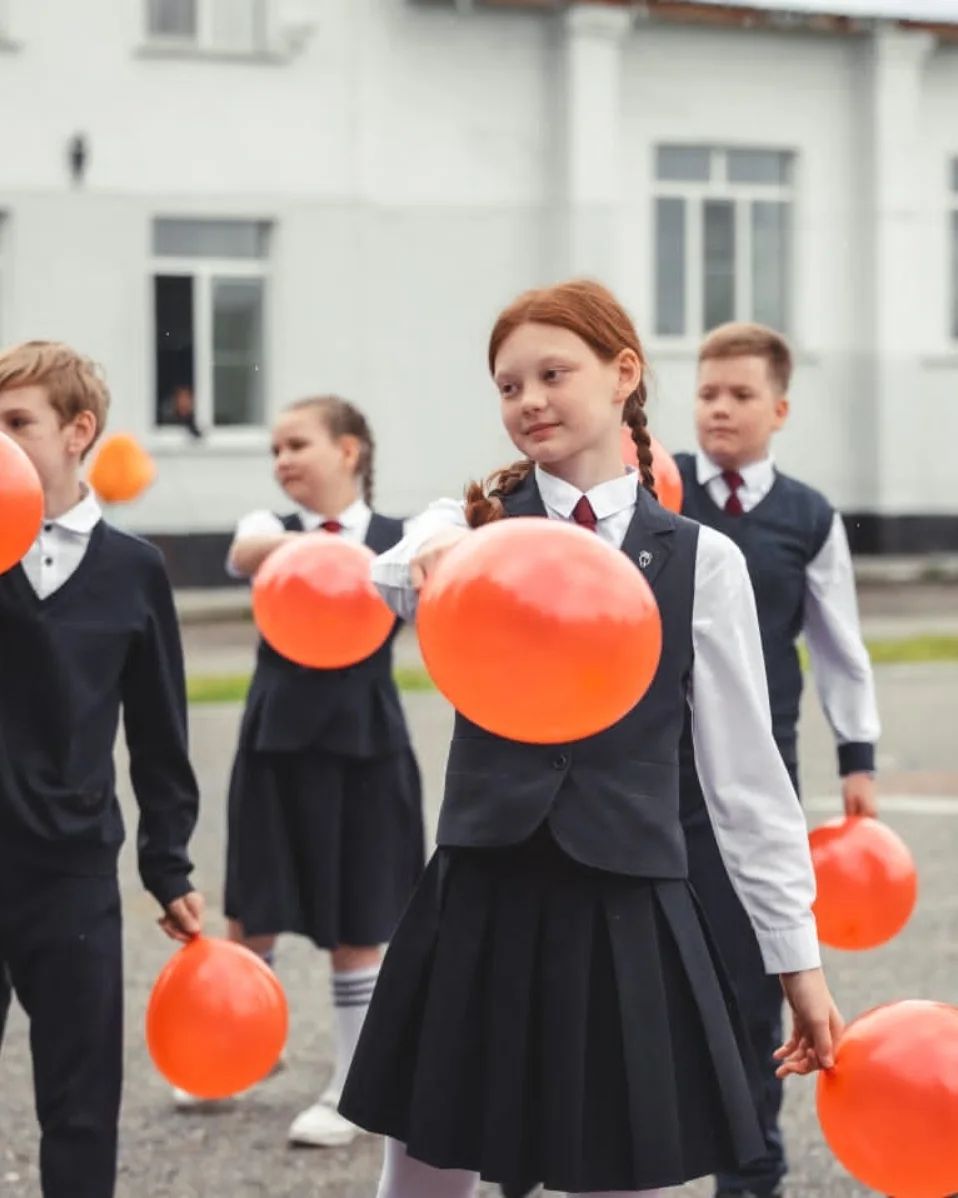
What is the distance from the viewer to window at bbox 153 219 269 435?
2178cm

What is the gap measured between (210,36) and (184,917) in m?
18.5

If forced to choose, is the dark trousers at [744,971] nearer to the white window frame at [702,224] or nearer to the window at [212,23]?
the window at [212,23]

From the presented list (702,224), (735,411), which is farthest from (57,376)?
(702,224)

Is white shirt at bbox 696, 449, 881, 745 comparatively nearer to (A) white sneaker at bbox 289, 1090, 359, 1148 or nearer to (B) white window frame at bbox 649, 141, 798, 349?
(A) white sneaker at bbox 289, 1090, 359, 1148

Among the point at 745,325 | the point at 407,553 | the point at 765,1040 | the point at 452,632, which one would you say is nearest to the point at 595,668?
the point at 452,632

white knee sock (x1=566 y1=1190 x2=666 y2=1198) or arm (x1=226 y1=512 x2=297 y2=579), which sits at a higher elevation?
→ arm (x1=226 y1=512 x2=297 y2=579)

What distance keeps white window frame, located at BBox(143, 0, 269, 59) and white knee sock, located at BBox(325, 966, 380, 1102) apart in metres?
17.1

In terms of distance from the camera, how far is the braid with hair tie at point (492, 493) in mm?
3393

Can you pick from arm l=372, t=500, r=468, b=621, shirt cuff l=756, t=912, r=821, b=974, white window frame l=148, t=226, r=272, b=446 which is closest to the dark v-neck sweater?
arm l=372, t=500, r=468, b=621

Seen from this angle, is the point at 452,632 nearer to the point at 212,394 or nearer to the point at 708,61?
the point at 212,394

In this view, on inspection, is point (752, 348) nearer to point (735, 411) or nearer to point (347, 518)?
point (735, 411)

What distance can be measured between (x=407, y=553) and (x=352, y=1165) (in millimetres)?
2313

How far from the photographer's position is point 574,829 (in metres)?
3.22

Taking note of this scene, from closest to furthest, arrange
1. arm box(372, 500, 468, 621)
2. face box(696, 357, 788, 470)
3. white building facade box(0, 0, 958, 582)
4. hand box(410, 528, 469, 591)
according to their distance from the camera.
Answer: hand box(410, 528, 469, 591) < arm box(372, 500, 468, 621) < face box(696, 357, 788, 470) < white building facade box(0, 0, 958, 582)
